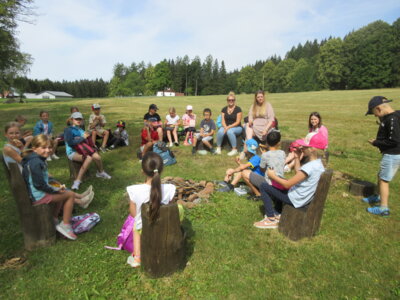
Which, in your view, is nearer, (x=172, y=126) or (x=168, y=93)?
(x=172, y=126)

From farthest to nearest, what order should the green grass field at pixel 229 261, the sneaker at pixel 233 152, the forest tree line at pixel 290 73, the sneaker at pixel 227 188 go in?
the forest tree line at pixel 290 73
the sneaker at pixel 233 152
the sneaker at pixel 227 188
the green grass field at pixel 229 261

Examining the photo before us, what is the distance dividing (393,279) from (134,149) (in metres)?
7.87

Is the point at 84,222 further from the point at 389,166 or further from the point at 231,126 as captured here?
the point at 231,126

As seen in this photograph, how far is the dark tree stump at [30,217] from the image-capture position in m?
3.10

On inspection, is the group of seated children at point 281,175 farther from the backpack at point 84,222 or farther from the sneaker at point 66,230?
the sneaker at point 66,230

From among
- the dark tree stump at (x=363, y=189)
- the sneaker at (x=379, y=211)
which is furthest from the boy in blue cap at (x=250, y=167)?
the dark tree stump at (x=363, y=189)

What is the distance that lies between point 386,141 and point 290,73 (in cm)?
8525

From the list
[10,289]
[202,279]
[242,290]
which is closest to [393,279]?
[242,290]

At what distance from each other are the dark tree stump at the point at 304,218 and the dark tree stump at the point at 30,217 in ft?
11.4

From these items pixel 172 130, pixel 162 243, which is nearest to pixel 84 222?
pixel 162 243

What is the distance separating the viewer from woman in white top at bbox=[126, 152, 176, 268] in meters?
2.53

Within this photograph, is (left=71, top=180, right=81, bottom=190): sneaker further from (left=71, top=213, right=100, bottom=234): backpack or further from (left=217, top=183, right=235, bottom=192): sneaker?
(left=217, top=183, right=235, bottom=192): sneaker

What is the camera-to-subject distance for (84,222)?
12.6 feet

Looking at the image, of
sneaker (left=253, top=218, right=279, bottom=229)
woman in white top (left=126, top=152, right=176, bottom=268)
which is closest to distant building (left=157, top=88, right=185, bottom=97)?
sneaker (left=253, top=218, right=279, bottom=229)
